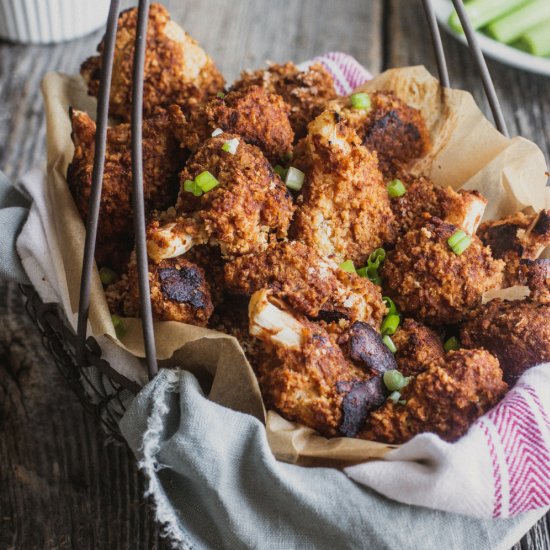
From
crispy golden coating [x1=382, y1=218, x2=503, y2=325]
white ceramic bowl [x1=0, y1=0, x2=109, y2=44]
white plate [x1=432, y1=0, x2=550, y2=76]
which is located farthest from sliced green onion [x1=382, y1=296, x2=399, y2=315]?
white ceramic bowl [x1=0, y1=0, x2=109, y2=44]

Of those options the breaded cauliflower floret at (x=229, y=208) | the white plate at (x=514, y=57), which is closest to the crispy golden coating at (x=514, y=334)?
the breaded cauliflower floret at (x=229, y=208)

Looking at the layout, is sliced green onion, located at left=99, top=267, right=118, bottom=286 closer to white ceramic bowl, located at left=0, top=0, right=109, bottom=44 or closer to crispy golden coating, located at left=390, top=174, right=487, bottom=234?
crispy golden coating, located at left=390, top=174, right=487, bottom=234

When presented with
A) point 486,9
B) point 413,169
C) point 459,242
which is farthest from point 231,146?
point 486,9

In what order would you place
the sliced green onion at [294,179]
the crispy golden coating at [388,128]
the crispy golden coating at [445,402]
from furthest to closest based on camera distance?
the crispy golden coating at [388,128]
the sliced green onion at [294,179]
the crispy golden coating at [445,402]

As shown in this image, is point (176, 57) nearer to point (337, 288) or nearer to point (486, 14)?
point (337, 288)

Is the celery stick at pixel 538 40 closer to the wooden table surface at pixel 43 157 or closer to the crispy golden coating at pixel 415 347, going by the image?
the wooden table surface at pixel 43 157

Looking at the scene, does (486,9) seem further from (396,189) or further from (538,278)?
(538,278)

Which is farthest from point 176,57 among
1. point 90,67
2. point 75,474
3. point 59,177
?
point 75,474
